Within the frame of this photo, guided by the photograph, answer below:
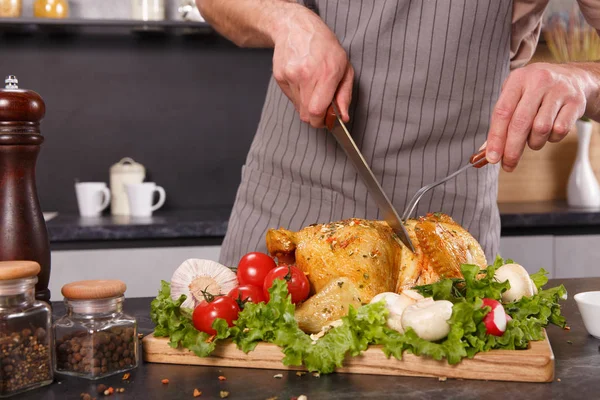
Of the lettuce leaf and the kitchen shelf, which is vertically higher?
the kitchen shelf

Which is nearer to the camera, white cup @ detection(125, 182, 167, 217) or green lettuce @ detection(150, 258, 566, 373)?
green lettuce @ detection(150, 258, 566, 373)

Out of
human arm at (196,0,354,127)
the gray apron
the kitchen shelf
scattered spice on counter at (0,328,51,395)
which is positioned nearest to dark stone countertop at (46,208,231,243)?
the kitchen shelf

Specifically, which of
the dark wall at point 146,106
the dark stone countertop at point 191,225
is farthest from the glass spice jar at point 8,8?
the dark stone countertop at point 191,225

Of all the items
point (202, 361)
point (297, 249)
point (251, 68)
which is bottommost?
point (202, 361)

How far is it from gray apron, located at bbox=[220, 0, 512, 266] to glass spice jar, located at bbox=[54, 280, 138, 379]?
2.20 feet

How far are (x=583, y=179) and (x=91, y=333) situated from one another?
243cm

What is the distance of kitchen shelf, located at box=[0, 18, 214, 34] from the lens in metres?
2.76

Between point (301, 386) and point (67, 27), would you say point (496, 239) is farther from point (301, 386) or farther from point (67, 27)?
point (67, 27)

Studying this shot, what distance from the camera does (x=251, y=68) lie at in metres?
3.15

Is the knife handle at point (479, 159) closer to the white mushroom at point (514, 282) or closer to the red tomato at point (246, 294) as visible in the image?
the white mushroom at point (514, 282)

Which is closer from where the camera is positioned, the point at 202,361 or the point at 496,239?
the point at 202,361

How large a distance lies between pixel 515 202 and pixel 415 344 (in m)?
2.30

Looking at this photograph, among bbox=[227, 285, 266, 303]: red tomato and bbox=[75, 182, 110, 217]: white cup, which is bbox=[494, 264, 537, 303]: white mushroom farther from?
bbox=[75, 182, 110, 217]: white cup

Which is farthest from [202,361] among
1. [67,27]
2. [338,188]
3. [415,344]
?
[67,27]
